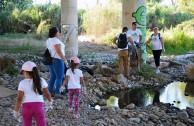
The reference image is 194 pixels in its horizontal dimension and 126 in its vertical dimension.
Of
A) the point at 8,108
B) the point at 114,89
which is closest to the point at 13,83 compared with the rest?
the point at 8,108

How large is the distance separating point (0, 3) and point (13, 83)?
1066cm

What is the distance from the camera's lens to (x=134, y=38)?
10859 mm

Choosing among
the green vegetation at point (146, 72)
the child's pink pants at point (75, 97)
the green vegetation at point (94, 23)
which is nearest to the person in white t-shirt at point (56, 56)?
the child's pink pants at point (75, 97)

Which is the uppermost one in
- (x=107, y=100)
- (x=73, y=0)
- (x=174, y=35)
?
(x=73, y=0)

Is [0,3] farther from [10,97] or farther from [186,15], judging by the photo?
[186,15]

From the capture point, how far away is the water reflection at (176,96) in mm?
8820

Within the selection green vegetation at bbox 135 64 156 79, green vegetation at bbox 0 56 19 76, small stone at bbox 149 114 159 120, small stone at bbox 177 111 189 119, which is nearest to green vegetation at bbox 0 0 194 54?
green vegetation at bbox 0 56 19 76

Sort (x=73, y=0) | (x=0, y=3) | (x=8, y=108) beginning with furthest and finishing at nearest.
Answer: (x=0, y=3) < (x=73, y=0) < (x=8, y=108)

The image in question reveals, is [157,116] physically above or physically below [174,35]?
below

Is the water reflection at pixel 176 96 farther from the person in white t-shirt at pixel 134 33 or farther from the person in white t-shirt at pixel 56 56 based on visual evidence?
the person in white t-shirt at pixel 56 56

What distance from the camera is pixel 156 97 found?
9438 mm

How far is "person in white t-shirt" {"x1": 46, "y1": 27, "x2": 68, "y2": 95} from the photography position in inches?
273

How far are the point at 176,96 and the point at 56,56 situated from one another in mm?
4306

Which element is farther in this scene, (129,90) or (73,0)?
(73,0)
